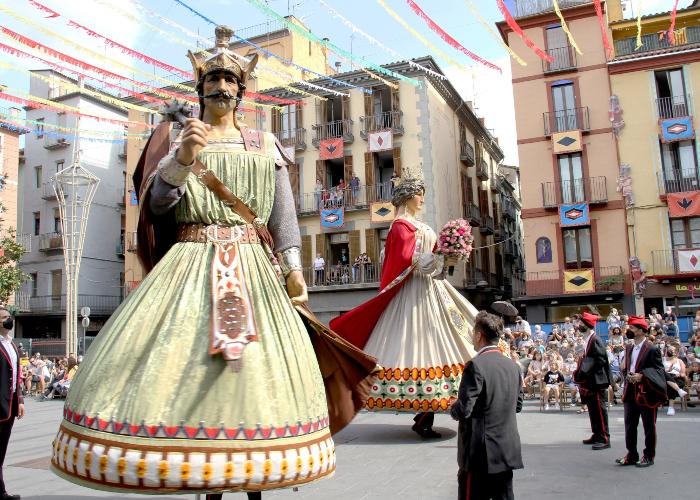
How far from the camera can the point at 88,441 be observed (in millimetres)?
2586

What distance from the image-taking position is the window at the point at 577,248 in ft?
84.8

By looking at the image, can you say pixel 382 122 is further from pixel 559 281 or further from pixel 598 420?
pixel 598 420

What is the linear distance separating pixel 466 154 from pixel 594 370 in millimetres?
25293

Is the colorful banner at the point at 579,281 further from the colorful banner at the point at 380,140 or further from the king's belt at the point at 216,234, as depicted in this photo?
the king's belt at the point at 216,234

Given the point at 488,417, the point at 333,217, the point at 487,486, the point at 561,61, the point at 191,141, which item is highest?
the point at 561,61

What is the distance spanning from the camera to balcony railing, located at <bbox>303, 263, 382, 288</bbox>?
88.5 feet

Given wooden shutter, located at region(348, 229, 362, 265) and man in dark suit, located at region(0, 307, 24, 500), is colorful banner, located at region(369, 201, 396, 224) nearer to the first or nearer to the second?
wooden shutter, located at region(348, 229, 362, 265)

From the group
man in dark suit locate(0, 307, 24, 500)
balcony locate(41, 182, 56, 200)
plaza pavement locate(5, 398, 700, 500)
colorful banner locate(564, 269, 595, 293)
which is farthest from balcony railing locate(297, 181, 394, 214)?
man in dark suit locate(0, 307, 24, 500)

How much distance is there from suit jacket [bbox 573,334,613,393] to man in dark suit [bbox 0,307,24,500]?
19.8 feet

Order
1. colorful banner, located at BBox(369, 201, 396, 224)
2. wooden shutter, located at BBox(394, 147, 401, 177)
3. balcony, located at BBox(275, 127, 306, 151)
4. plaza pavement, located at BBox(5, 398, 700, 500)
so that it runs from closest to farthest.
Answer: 1. plaza pavement, located at BBox(5, 398, 700, 500)
2. colorful banner, located at BBox(369, 201, 396, 224)
3. wooden shutter, located at BBox(394, 147, 401, 177)
4. balcony, located at BBox(275, 127, 306, 151)

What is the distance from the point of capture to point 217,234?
325 centimetres

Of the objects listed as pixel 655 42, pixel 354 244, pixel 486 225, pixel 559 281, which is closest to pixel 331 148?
pixel 354 244

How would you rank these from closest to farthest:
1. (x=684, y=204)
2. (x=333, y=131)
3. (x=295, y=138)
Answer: (x=684, y=204) < (x=333, y=131) < (x=295, y=138)

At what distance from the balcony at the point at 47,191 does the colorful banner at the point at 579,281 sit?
26209mm
